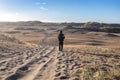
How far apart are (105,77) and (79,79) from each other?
3.26 feet

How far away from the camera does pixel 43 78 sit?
371 inches

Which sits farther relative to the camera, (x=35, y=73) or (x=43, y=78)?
(x=35, y=73)

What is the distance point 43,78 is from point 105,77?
6.74 ft

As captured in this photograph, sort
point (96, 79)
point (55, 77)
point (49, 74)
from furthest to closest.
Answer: point (49, 74) < point (55, 77) < point (96, 79)

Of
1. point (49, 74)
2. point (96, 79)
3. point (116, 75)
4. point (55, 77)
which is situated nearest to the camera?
point (96, 79)

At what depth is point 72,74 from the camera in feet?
34.4

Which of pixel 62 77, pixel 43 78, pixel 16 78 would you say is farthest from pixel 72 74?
pixel 16 78

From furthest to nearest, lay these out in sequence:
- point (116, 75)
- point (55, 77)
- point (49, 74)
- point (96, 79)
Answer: point (49, 74) → point (55, 77) → point (116, 75) → point (96, 79)

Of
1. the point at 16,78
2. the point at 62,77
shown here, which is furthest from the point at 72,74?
the point at 16,78

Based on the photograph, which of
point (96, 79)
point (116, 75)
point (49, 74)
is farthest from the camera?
point (49, 74)

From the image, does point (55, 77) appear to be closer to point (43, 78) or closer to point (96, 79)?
point (43, 78)

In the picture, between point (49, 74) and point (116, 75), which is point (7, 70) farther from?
point (116, 75)

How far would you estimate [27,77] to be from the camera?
9.65 m

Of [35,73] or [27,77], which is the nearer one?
[27,77]
